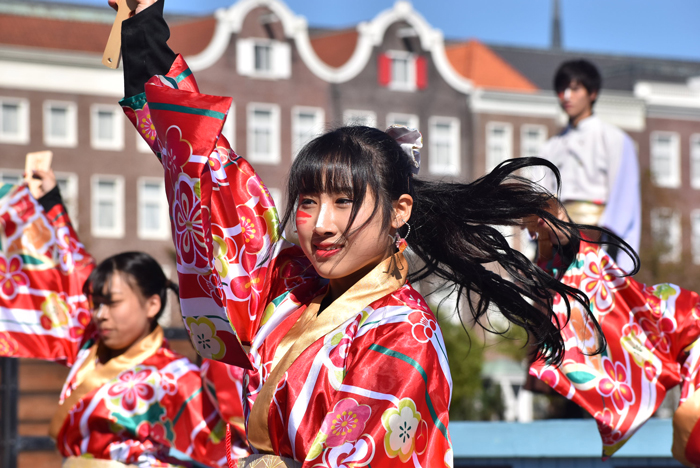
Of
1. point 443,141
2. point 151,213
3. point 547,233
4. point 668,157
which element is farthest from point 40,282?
point 668,157

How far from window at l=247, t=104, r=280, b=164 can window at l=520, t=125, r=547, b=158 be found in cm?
717

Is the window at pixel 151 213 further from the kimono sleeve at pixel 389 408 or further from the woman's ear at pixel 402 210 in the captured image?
the kimono sleeve at pixel 389 408

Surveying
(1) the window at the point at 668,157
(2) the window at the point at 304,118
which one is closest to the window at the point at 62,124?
(2) the window at the point at 304,118

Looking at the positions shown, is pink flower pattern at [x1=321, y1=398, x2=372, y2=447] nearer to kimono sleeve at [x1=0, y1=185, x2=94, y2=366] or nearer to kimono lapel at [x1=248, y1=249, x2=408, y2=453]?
kimono lapel at [x1=248, y1=249, x2=408, y2=453]

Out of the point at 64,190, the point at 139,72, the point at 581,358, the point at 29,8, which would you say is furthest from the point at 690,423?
the point at 29,8

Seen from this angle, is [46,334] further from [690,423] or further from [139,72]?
[690,423]

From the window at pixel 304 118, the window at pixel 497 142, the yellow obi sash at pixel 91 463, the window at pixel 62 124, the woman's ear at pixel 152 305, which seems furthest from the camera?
the window at pixel 497 142

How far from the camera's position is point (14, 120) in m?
21.4

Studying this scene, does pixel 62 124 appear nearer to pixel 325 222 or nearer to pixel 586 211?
pixel 586 211

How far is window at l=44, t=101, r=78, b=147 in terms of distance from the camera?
70.8 ft

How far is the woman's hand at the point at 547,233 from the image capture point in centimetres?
260

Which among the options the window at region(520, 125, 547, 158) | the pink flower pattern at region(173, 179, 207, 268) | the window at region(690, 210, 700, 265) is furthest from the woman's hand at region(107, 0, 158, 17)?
the window at region(520, 125, 547, 158)

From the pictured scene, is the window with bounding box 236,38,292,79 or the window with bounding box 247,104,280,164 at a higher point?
the window with bounding box 236,38,292,79

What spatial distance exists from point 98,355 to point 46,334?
0.30 meters
